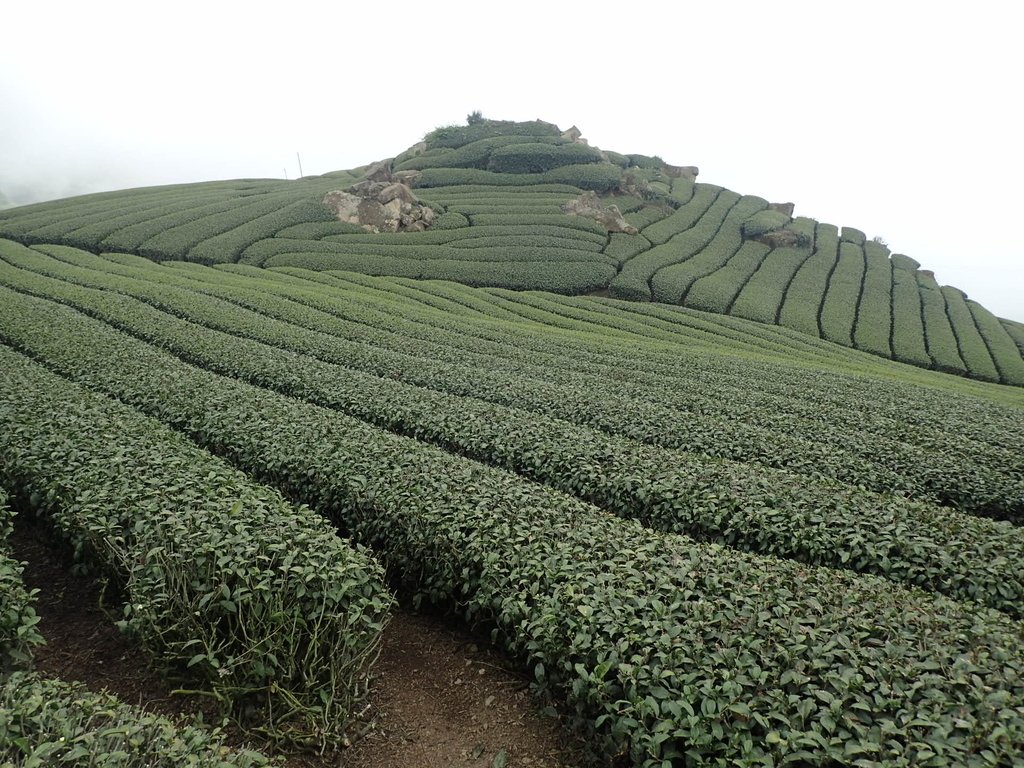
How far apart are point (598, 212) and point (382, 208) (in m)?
20.1

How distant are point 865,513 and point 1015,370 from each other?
44410mm

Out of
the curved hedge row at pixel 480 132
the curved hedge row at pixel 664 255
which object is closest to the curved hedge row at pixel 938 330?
the curved hedge row at pixel 664 255

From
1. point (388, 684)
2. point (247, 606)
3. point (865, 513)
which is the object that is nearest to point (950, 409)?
point (865, 513)

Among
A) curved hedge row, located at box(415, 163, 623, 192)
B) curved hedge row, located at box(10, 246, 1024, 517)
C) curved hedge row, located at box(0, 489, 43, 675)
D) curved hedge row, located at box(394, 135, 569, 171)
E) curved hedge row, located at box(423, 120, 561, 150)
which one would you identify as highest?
curved hedge row, located at box(423, 120, 561, 150)

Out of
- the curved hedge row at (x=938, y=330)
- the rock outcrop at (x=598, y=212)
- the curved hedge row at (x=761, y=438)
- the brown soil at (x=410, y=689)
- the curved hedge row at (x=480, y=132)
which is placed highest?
the curved hedge row at (x=480, y=132)

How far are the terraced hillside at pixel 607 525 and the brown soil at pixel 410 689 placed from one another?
351 millimetres

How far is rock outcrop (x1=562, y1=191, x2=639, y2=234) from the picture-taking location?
55781 millimetres

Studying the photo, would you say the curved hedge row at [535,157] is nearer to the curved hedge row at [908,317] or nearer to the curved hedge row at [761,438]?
the curved hedge row at [908,317]

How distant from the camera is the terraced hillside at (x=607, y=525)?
4457 millimetres

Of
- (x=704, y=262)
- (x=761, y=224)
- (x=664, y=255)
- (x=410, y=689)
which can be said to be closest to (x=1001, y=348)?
(x=704, y=262)

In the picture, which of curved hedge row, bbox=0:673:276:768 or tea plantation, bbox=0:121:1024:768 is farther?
tea plantation, bbox=0:121:1024:768

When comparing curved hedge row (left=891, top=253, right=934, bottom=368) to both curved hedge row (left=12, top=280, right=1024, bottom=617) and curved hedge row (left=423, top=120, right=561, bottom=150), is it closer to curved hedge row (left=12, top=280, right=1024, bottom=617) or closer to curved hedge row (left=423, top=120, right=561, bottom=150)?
curved hedge row (left=12, top=280, right=1024, bottom=617)

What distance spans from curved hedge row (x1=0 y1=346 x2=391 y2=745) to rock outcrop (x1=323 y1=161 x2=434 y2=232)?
155 feet

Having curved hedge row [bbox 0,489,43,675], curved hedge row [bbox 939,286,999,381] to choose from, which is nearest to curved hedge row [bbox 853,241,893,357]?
curved hedge row [bbox 939,286,999,381]
